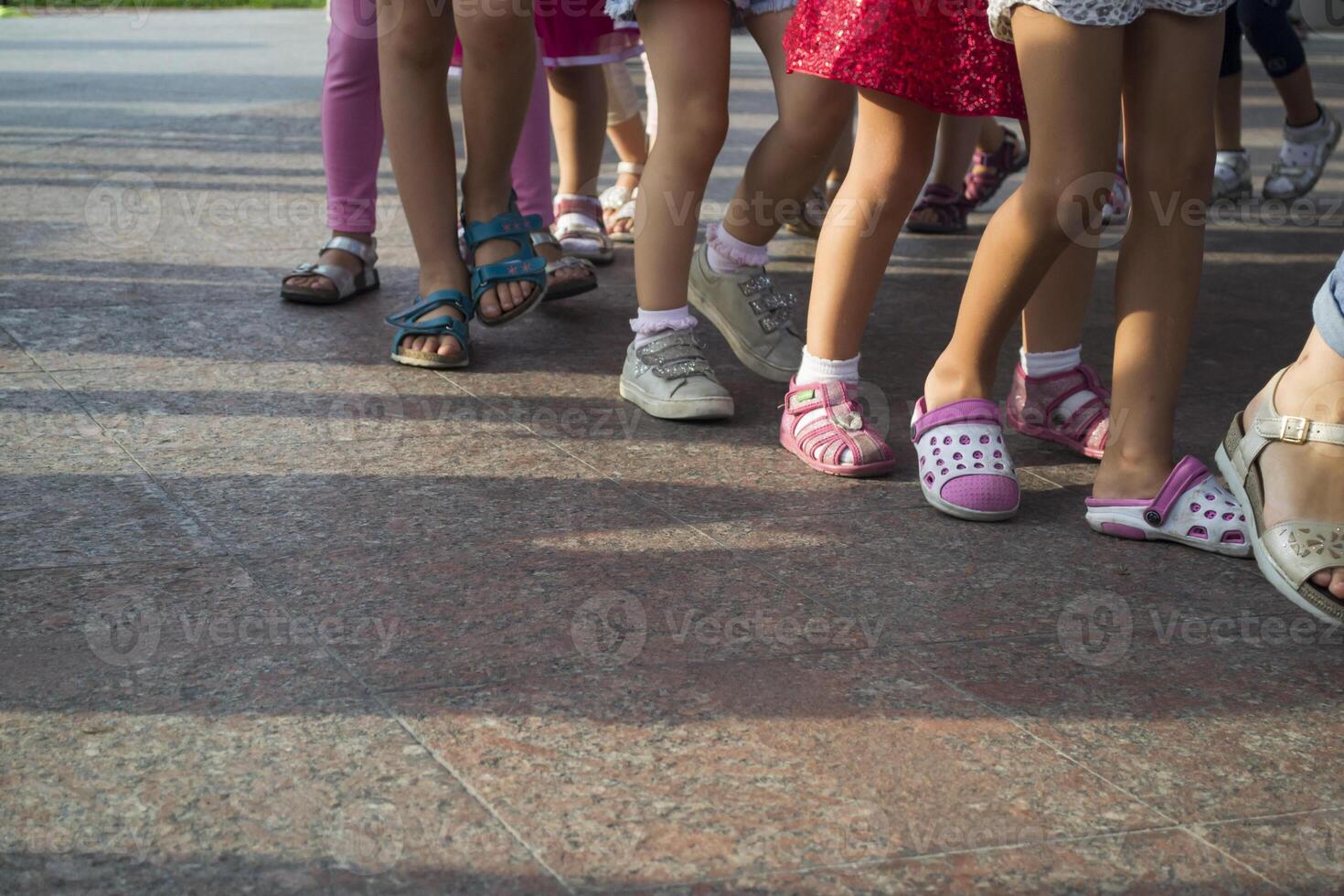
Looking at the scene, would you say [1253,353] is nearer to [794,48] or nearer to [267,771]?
[794,48]

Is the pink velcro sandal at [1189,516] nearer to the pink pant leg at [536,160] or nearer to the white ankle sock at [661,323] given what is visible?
the white ankle sock at [661,323]

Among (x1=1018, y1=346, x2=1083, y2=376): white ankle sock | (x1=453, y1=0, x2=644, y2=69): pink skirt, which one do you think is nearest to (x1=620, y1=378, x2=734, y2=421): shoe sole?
(x1=1018, y1=346, x2=1083, y2=376): white ankle sock

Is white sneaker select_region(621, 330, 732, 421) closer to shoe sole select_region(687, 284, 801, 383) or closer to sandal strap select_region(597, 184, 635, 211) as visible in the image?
shoe sole select_region(687, 284, 801, 383)

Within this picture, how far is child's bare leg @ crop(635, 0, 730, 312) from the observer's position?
299 cm

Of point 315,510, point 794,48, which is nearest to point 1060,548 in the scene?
point 794,48

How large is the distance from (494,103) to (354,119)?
69 cm

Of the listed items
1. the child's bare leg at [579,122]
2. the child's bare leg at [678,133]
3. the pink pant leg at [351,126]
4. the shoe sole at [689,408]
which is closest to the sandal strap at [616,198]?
the child's bare leg at [579,122]

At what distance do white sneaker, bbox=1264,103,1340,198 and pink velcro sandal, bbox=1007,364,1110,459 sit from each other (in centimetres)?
318

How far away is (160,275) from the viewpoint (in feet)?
13.6

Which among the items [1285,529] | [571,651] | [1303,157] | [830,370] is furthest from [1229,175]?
[571,651]

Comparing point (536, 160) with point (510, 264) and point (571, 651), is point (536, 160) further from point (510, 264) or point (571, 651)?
point (571, 651)

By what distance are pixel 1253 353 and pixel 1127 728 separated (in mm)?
2074

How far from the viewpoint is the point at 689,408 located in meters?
3.10

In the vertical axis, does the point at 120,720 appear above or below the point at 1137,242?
below
